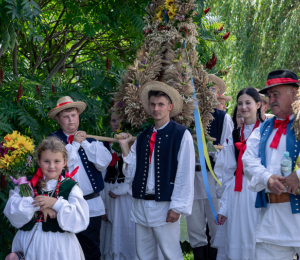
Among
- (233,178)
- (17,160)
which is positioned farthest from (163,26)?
(17,160)

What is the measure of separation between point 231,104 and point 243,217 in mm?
8069

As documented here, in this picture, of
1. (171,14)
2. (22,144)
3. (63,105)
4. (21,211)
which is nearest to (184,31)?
(171,14)

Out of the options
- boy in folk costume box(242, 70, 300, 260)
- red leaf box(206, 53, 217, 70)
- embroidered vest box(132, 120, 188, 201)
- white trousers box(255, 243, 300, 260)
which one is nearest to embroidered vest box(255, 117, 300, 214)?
boy in folk costume box(242, 70, 300, 260)

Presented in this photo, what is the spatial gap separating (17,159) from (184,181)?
1669 millimetres

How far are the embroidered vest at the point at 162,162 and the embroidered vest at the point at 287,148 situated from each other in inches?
35.8

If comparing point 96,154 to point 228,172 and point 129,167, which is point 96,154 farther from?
point 228,172

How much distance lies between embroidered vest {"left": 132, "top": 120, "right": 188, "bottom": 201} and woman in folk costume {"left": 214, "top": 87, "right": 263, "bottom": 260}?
868mm

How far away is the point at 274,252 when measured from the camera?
3383 millimetres

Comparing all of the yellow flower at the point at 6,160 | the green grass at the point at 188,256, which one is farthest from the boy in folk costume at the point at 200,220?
the yellow flower at the point at 6,160

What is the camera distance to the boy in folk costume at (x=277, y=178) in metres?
3.31

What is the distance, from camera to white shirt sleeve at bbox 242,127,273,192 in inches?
133

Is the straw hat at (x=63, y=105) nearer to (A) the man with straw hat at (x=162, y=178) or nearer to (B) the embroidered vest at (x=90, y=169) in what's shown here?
(B) the embroidered vest at (x=90, y=169)

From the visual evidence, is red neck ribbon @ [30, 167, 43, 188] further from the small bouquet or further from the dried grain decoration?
the dried grain decoration

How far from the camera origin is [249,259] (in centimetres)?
444
